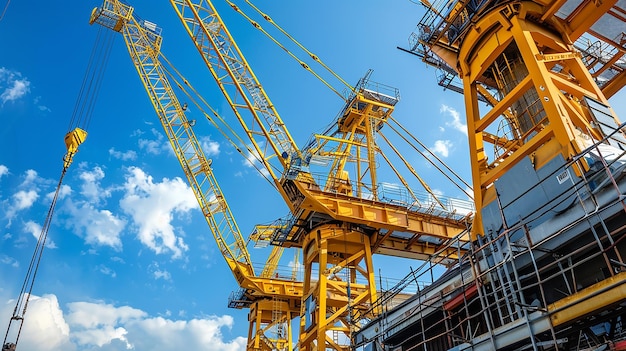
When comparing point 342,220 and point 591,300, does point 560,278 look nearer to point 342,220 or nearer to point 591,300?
point 591,300

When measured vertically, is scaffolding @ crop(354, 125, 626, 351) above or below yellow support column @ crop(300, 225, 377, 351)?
below

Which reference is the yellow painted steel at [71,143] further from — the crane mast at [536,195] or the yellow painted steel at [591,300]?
the yellow painted steel at [591,300]

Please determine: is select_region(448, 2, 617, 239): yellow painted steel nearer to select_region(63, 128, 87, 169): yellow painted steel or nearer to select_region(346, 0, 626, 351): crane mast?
select_region(346, 0, 626, 351): crane mast

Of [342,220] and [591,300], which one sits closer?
[591,300]

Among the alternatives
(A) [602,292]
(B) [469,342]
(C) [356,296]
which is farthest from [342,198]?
(A) [602,292]

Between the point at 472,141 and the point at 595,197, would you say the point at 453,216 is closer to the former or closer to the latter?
the point at 472,141

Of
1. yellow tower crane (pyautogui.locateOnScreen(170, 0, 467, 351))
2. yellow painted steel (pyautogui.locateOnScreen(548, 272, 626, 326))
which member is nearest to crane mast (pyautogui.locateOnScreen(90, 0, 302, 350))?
yellow tower crane (pyautogui.locateOnScreen(170, 0, 467, 351))

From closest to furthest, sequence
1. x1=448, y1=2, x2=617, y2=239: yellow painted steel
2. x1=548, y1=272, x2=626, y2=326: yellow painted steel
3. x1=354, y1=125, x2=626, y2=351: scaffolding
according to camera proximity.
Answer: x1=548, y1=272, x2=626, y2=326: yellow painted steel < x1=354, y1=125, x2=626, y2=351: scaffolding < x1=448, y1=2, x2=617, y2=239: yellow painted steel

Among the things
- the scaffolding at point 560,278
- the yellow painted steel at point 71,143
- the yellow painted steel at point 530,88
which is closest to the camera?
the scaffolding at point 560,278

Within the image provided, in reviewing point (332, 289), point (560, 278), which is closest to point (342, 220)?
point (332, 289)

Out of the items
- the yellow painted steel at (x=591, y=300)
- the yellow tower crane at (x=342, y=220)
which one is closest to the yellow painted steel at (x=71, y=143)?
the yellow tower crane at (x=342, y=220)

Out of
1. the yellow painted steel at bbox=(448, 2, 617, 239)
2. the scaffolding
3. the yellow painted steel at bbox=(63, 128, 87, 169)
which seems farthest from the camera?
the yellow painted steel at bbox=(63, 128, 87, 169)

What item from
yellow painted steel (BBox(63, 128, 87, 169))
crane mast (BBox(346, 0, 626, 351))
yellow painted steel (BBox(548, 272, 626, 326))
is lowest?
yellow painted steel (BBox(548, 272, 626, 326))

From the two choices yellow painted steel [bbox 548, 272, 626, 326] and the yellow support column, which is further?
the yellow support column
